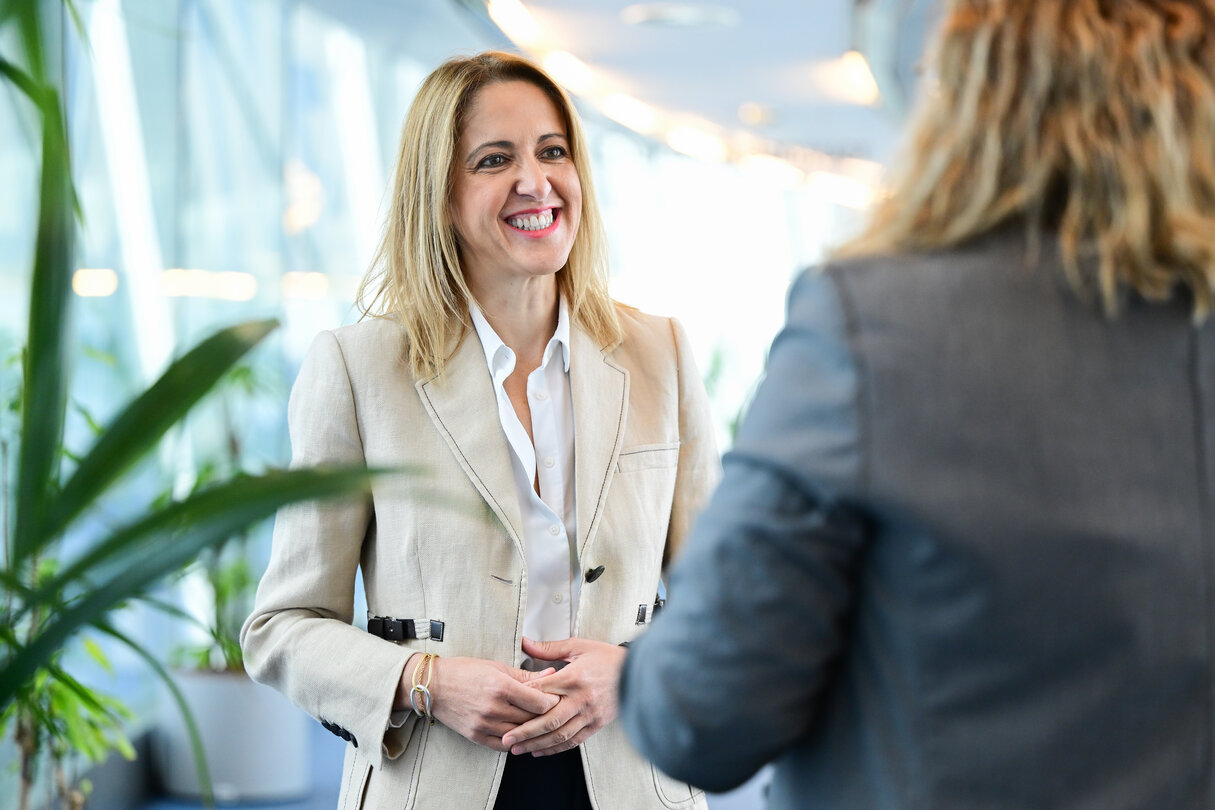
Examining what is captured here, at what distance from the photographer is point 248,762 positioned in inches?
188

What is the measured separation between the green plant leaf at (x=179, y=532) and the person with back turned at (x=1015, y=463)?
36cm

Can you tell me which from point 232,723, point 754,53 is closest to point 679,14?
point 754,53

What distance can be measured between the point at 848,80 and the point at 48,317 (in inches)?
412

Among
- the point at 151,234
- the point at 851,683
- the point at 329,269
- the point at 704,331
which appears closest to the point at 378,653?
the point at 851,683

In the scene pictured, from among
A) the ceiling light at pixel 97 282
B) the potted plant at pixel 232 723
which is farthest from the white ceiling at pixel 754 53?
the potted plant at pixel 232 723

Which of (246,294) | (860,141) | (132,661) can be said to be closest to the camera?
(132,661)

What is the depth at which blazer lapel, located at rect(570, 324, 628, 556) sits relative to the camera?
5.76 ft

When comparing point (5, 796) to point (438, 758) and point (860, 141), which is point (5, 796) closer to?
point (438, 758)

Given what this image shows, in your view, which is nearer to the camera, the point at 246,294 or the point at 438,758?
the point at 438,758

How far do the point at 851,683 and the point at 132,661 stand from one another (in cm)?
429

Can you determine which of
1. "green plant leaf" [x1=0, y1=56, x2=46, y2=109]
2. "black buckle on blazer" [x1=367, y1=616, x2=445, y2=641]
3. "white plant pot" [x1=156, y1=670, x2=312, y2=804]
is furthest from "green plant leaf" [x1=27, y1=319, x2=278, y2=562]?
"white plant pot" [x1=156, y1=670, x2=312, y2=804]

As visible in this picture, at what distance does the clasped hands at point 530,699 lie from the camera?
1588 millimetres

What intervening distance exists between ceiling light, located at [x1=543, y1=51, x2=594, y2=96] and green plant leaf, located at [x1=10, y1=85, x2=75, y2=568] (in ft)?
27.9

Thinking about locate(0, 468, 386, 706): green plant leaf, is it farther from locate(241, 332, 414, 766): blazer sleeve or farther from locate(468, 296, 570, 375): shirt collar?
locate(468, 296, 570, 375): shirt collar
